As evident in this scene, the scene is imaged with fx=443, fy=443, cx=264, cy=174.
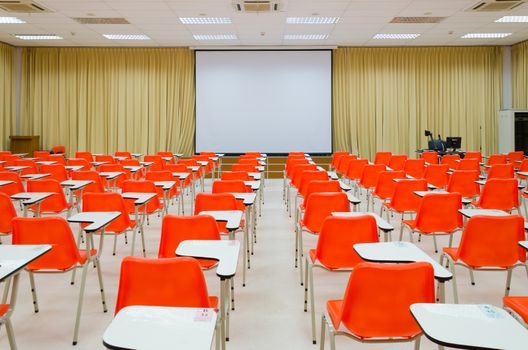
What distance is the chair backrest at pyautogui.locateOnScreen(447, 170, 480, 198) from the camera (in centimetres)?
600

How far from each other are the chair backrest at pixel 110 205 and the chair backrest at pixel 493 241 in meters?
3.11

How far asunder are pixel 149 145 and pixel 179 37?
3.54m

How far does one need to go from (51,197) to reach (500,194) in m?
5.48

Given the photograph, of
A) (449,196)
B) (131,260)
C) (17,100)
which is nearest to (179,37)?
(17,100)

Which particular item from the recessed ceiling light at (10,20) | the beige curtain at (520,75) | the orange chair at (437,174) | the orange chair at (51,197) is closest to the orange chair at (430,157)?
the orange chair at (437,174)

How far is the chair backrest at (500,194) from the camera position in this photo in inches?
207

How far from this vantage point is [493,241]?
3221 mm

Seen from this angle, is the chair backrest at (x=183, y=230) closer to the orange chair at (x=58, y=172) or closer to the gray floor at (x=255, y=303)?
the gray floor at (x=255, y=303)

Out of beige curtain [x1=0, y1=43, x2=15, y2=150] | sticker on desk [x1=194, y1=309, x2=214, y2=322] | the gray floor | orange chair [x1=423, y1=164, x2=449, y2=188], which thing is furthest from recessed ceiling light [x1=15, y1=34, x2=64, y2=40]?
sticker on desk [x1=194, y1=309, x2=214, y2=322]

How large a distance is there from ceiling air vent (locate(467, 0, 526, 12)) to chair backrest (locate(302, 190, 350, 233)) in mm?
6878

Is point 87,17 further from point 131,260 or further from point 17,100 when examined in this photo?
point 131,260

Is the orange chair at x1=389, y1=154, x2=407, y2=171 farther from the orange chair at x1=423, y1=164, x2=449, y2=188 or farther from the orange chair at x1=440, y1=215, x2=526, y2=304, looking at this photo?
the orange chair at x1=440, y1=215, x2=526, y2=304

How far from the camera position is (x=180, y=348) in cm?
144

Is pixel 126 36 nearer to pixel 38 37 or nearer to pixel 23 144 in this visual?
pixel 38 37
